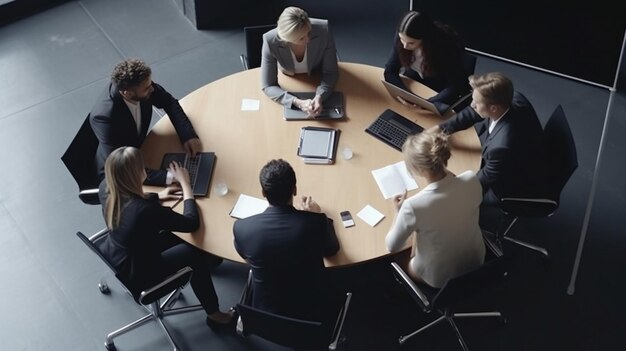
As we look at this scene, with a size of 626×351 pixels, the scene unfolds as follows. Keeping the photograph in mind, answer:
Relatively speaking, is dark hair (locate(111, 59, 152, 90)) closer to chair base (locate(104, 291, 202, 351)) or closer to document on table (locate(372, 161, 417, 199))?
chair base (locate(104, 291, 202, 351))

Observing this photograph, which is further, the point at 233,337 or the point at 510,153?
the point at 233,337

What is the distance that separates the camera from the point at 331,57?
14.0ft

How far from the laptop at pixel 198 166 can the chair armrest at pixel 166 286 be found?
17.4 inches

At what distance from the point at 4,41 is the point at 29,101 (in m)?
0.86

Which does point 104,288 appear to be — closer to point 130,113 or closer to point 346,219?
point 130,113

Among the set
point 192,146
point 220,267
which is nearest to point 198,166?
point 192,146

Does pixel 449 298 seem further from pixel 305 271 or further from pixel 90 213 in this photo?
pixel 90 213

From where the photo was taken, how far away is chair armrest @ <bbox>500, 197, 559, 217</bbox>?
12.5 ft

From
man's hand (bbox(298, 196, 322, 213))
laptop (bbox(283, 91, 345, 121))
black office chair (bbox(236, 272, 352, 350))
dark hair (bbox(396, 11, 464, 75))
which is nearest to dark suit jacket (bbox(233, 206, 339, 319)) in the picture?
black office chair (bbox(236, 272, 352, 350))

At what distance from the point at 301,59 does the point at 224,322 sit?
169cm

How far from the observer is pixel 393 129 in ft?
13.0

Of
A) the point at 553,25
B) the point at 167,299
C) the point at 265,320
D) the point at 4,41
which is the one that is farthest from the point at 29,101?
A: the point at 553,25

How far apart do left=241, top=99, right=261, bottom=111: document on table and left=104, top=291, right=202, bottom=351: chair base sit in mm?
1180

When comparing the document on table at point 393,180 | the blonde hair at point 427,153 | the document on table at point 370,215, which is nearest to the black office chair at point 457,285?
the document on table at point 370,215
